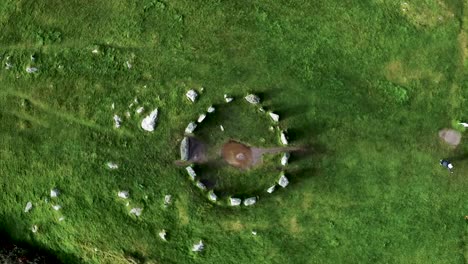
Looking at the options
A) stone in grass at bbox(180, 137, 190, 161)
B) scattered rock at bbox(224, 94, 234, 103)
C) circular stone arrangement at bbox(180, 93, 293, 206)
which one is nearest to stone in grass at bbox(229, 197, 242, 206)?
circular stone arrangement at bbox(180, 93, 293, 206)

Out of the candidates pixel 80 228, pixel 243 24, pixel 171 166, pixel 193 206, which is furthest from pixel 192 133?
pixel 80 228

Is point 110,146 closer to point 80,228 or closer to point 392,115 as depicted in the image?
point 80,228

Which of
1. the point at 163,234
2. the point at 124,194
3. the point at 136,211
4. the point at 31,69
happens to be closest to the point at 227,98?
the point at 124,194

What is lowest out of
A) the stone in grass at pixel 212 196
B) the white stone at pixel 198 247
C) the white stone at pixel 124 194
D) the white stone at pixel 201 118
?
the white stone at pixel 198 247

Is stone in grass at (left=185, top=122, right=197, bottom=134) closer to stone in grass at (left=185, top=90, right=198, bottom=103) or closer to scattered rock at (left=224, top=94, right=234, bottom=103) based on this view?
stone in grass at (left=185, top=90, right=198, bottom=103)

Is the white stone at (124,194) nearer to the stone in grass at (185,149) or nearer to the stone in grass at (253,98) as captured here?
the stone in grass at (185,149)

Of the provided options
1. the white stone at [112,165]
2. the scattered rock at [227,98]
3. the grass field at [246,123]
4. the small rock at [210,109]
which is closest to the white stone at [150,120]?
the grass field at [246,123]
